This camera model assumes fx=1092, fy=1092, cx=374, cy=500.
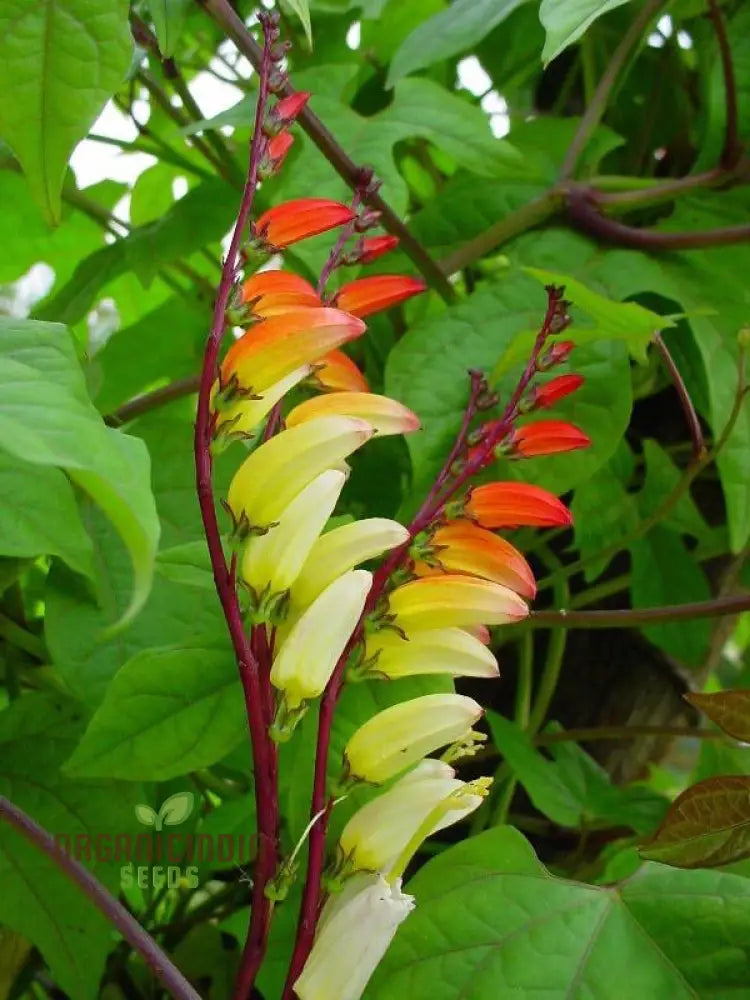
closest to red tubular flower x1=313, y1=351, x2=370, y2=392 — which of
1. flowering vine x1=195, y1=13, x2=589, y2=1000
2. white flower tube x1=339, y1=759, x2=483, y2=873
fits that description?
flowering vine x1=195, y1=13, x2=589, y2=1000

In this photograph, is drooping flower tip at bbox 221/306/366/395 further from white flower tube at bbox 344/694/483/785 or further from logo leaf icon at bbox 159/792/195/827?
logo leaf icon at bbox 159/792/195/827

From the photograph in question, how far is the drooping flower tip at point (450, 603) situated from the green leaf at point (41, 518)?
8 centimetres

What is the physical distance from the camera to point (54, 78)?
32 cm

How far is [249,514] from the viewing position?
0.27m

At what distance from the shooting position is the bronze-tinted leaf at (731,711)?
1.04 feet

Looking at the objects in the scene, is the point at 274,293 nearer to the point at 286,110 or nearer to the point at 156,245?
the point at 286,110

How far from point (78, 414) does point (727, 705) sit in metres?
0.21

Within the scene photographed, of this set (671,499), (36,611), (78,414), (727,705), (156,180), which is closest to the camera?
(78,414)

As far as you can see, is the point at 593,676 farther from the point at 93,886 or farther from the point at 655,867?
the point at 93,886

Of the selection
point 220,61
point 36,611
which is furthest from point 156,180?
point 36,611

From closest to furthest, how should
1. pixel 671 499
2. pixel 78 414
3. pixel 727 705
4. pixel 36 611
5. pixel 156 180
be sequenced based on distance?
pixel 78 414, pixel 727 705, pixel 671 499, pixel 36 611, pixel 156 180

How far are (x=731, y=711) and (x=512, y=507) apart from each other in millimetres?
90

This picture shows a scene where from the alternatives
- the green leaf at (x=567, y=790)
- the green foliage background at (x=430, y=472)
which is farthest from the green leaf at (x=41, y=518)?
the green leaf at (x=567, y=790)

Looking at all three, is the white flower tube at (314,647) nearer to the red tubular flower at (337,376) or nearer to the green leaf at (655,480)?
the red tubular flower at (337,376)
